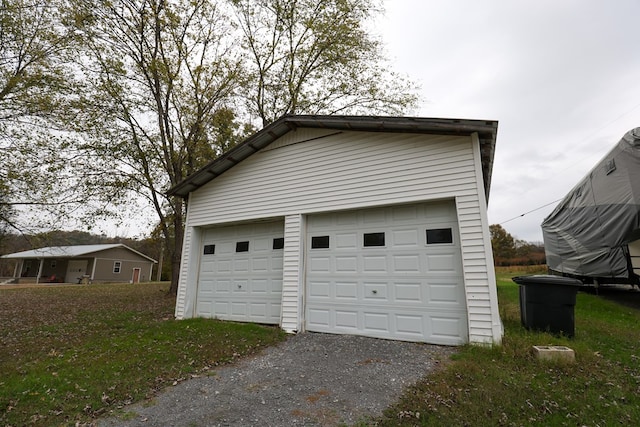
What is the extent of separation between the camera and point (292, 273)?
669 cm

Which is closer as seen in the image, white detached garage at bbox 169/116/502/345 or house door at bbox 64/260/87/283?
white detached garage at bbox 169/116/502/345

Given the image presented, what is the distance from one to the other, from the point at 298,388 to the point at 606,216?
1160 cm

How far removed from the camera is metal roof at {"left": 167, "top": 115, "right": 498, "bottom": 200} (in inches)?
210

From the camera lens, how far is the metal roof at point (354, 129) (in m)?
5.34

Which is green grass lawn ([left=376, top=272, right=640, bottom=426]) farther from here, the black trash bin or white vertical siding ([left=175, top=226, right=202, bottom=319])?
white vertical siding ([left=175, top=226, right=202, bottom=319])

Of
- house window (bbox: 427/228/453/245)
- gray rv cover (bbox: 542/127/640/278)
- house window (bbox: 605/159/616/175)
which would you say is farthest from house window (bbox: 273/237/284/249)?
house window (bbox: 605/159/616/175)

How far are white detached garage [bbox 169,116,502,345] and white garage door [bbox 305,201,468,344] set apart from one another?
0.02 metres

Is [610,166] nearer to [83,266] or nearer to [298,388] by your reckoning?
[298,388]

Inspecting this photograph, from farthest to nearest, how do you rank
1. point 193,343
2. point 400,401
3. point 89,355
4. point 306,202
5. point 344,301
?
1. point 306,202
2. point 344,301
3. point 193,343
4. point 89,355
5. point 400,401

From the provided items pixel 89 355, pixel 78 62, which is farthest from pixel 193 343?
pixel 78 62

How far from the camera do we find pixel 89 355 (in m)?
5.24

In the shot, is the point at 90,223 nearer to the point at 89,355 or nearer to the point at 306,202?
the point at 89,355

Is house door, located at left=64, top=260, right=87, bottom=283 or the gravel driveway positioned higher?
house door, located at left=64, top=260, right=87, bottom=283

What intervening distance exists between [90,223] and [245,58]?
9661mm
